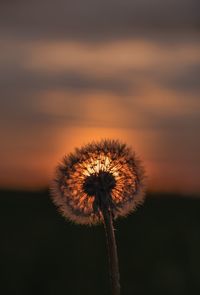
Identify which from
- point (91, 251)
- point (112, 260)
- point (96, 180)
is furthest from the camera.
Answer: point (91, 251)

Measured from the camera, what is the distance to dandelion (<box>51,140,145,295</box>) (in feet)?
16.9

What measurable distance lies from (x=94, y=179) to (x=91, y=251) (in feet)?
14.9

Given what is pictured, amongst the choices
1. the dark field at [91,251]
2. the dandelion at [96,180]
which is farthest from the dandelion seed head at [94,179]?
the dark field at [91,251]

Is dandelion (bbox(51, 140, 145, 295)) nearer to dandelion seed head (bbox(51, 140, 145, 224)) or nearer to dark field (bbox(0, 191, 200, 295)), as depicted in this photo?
dandelion seed head (bbox(51, 140, 145, 224))

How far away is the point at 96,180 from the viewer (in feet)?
17.1

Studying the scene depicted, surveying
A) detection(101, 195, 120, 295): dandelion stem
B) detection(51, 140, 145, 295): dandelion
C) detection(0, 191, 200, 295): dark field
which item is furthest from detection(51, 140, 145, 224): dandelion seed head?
detection(0, 191, 200, 295): dark field

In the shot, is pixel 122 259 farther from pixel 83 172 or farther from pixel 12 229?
pixel 83 172

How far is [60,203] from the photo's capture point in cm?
530

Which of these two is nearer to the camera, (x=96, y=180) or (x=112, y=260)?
(x=112, y=260)

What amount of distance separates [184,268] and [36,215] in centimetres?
215

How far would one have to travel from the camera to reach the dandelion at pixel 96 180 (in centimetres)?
516

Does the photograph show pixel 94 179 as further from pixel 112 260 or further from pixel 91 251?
pixel 91 251

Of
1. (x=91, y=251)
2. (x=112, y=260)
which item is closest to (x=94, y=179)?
(x=112, y=260)

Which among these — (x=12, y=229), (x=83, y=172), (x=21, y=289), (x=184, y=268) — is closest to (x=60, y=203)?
(x=83, y=172)
